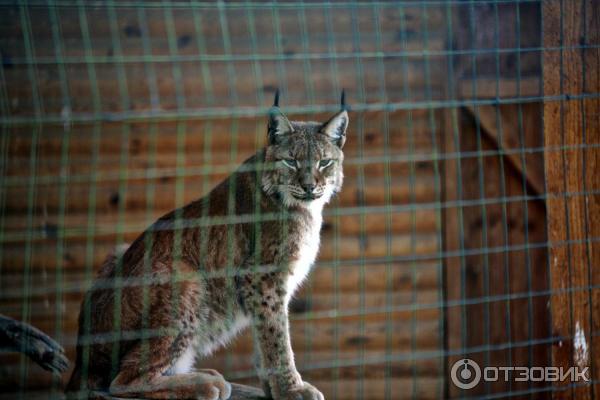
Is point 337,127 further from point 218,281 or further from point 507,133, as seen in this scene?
point 507,133

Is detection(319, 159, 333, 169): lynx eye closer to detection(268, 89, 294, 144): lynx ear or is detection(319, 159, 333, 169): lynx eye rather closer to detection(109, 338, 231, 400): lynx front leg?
detection(268, 89, 294, 144): lynx ear

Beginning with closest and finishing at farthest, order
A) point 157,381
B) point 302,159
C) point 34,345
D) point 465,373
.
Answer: point 157,381
point 302,159
point 34,345
point 465,373

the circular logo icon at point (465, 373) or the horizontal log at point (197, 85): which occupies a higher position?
the horizontal log at point (197, 85)

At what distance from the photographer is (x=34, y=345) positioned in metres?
3.86

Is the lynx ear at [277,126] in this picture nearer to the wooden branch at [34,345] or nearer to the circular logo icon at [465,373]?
the wooden branch at [34,345]

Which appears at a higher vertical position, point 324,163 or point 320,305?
point 324,163

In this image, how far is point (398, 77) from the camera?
588 cm

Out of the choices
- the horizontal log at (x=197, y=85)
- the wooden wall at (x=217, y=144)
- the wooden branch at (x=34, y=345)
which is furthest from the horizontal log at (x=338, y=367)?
the wooden branch at (x=34, y=345)

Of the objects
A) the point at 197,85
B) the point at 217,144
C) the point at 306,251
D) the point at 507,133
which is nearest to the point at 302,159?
the point at 306,251

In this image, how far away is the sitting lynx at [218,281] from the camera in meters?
3.38

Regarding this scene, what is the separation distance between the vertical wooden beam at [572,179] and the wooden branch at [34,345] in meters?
2.46

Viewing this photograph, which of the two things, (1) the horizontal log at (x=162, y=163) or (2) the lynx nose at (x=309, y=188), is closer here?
(2) the lynx nose at (x=309, y=188)

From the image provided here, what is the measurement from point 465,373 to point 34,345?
2.74 meters

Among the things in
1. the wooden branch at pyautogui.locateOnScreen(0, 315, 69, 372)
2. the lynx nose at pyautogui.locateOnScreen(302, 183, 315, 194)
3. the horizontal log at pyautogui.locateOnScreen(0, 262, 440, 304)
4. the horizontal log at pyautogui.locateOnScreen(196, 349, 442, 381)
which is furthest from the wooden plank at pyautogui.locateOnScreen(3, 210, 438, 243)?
the lynx nose at pyautogui.locateOnScreen(302, 183, 315, 194)
